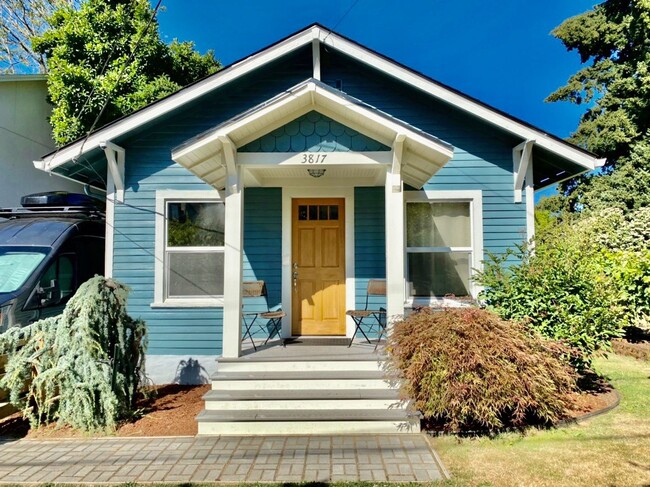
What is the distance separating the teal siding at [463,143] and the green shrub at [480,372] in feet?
8.25

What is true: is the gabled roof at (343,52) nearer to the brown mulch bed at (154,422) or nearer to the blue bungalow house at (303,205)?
the blue bungalow house at (303,205)

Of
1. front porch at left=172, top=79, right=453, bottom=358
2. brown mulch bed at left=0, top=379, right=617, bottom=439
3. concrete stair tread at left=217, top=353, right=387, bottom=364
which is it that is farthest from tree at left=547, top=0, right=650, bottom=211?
concrete stair tread at left=217, top=353, right=387, bottom=364

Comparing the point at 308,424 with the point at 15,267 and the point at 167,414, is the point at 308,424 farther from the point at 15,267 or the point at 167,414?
the point at 15,267

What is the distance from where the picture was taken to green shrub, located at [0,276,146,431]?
15.6ft

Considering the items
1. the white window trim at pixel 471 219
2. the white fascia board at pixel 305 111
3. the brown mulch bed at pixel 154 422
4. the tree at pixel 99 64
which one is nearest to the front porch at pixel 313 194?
the white fascia board at pixel 305 111

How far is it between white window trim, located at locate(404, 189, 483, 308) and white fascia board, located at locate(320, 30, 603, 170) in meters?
1.12

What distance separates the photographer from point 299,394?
16.2 feet

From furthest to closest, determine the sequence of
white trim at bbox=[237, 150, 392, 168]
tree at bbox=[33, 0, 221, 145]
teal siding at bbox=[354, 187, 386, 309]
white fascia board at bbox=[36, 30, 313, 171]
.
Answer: tree at bbox=[33, 0, 221, 145]
teal siding at bbox=[354, 187, 386, 309]
white fascia board at bbox=[36, 30, 313, 171]
white trim at bbox=[237, 150, 392, 168]

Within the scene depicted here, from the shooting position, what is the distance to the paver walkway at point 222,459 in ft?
12.2

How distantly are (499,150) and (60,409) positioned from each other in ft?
23.7

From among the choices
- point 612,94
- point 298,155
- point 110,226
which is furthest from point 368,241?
point 612,94

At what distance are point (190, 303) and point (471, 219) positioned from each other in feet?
15.8

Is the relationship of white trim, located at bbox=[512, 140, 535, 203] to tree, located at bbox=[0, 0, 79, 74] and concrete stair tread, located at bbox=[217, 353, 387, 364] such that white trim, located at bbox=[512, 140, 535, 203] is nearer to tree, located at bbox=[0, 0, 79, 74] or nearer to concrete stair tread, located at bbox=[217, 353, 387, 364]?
concrete stair tread, located at bbox=[217, 353, 387, 364]

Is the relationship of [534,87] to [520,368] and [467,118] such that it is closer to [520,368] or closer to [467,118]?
[467,118]
